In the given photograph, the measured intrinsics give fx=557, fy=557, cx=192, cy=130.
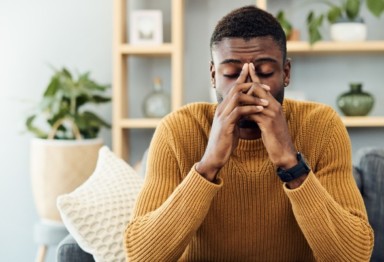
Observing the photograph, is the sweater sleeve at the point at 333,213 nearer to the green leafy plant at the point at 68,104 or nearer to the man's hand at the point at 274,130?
the man's hand at the point at 274,130

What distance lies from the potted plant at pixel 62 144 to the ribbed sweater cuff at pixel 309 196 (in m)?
1.56

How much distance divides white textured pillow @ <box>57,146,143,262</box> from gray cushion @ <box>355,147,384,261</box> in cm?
83

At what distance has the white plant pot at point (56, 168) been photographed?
2.60 metres

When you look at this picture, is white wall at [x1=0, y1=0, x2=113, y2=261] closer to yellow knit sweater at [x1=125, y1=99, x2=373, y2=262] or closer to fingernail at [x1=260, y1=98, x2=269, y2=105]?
yellow knit sweater at [x1=125, y1=99, x2=373, y2=262]

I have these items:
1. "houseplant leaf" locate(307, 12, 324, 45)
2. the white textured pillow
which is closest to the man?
the white textured pillow

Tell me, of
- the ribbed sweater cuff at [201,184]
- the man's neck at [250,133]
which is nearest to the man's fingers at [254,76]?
the man's neck at [250,133]

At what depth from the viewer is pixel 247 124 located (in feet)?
4.51

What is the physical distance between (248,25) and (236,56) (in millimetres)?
88

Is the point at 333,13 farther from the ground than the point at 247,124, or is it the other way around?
the point at 333,13

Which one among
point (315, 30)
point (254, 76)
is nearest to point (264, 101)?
point (254, 76)

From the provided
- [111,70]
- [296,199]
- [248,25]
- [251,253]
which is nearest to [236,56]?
[248,25]

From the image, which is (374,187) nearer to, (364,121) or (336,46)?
(364,121)

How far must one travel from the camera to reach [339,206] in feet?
4.25

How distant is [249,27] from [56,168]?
1.53m
